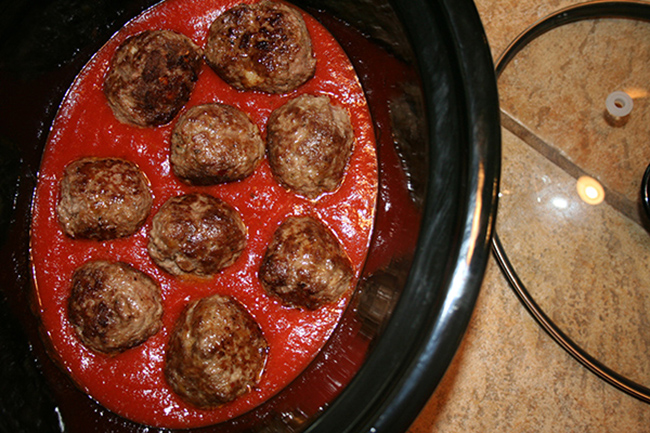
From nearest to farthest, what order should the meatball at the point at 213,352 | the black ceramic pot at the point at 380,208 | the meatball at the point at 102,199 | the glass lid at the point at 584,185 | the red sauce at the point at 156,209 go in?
1. the black ceramic pot at the point at 380,208
2. the meatball at the point at 213,352
3. the meatball at the point at 102,199
4. the red sauce at the point at 156,209
5. the glass lid at the point at 584,185

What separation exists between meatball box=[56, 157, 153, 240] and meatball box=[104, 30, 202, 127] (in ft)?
0.82

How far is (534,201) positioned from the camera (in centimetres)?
241

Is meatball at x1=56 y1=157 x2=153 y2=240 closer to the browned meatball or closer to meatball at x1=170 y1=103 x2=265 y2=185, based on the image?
meatball at x1=170 y1=103 x2=265 y2=185

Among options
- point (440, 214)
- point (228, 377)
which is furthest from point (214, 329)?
point (440, 214)

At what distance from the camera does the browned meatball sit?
2.14 meters

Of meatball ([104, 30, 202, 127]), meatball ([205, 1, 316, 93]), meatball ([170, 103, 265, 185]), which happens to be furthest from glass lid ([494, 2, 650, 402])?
meatball ([104, 30, 202, 127])

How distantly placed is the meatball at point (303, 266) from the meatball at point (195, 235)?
0.60 feet

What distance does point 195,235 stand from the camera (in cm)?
207

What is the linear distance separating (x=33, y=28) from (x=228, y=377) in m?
1.76

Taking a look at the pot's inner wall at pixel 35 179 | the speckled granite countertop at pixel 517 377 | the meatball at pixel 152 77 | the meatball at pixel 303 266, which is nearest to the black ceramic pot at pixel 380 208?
the pot's inner wall at pixel 35 179

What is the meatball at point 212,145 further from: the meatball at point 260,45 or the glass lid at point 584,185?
the glass lid at point 584,185

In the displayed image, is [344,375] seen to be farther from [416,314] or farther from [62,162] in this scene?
[62,162]

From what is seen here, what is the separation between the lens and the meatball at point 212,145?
6.88 feet

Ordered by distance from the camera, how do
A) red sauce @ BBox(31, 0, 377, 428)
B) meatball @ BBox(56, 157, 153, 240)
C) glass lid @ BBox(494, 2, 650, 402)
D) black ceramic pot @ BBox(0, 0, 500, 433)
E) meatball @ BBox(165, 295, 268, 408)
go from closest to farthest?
black ceramic pot @ BBox(0, 0, 500, 433), meatball @ BBox(165, 295, 268, 408), meatball @ BBox(56, 157, 153, 240), red sauce @ BBox(31, 0, 377, 428), glass lid @ BBox(494, 2, 650, 402)
